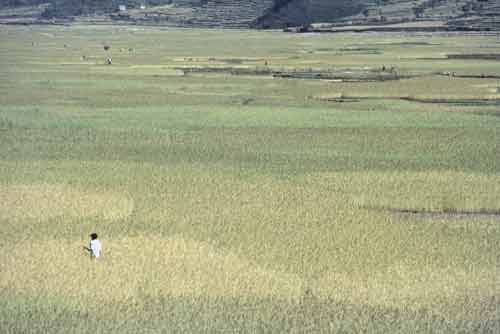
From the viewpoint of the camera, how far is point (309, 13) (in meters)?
138

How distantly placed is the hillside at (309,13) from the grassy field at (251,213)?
77.8m

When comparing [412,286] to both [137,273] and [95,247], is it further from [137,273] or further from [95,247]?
[95,247]

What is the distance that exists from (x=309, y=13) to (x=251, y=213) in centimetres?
12455

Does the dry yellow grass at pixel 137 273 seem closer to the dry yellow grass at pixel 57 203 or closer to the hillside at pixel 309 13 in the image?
the dry yellow grass at pixel 57 203

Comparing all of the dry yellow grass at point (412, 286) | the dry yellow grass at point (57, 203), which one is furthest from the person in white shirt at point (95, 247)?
the dry yellow grass at point (412, 286)

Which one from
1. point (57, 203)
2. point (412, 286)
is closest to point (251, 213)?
point (57, 203)

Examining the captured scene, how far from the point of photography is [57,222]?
1634 cm

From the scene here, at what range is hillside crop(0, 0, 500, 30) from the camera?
11244 cm

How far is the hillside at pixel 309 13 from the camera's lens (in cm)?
11244

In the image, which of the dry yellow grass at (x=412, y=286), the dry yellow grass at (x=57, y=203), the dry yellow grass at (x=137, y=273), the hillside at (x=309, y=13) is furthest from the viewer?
the hillside at (x=309, y=13)

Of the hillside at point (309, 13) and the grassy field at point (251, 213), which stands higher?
the grassy field at point (251, 213)

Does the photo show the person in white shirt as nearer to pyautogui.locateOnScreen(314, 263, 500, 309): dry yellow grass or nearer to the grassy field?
the grassy field

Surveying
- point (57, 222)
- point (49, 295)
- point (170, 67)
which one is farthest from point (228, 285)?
point (170, 67)

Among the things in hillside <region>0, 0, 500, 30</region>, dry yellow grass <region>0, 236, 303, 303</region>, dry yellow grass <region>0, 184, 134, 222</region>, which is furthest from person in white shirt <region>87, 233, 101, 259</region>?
hillside <region>0, 0, 500, 30</region>
